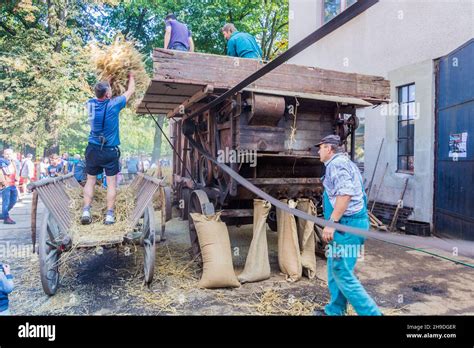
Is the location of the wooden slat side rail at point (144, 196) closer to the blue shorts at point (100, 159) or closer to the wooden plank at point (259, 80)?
the blue shorts at point (100, 159)

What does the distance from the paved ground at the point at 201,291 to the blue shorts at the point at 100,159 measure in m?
1.10

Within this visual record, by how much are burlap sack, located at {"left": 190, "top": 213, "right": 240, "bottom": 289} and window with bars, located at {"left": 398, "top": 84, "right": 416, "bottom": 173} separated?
5686 millimetres

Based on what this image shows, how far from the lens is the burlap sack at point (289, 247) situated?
472 cm

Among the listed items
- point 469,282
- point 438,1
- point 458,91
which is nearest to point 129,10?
point 438,1

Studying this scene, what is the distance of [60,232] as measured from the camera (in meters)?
4.29

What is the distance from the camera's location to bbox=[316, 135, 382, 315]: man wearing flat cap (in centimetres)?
317

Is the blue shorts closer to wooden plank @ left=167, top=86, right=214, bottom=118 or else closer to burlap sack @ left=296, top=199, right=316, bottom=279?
wooden plank @ left=167, top=86, right=214, bottom=118

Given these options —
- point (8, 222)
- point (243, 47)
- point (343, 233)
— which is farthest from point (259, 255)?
point (8, 222)

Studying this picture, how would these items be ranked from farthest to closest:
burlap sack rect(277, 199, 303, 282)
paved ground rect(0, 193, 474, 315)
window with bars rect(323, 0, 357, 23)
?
window with bars rect(323, 0, 357, 23) < burlap sack rect(277, 199, 303, 282) < paved ground rect(0, 193, 474, 315)

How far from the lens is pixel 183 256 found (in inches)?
224

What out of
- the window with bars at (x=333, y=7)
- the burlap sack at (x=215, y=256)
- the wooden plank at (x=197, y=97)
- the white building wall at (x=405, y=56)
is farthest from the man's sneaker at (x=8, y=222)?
the window with bars at (x=333, y=7)

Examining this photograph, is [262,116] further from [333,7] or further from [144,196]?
[333,7]

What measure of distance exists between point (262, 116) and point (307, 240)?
198 centimetres

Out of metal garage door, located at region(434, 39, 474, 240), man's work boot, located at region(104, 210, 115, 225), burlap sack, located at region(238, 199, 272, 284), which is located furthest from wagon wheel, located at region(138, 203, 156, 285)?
metal garage door, located at region(434, 39, 474, 240)
